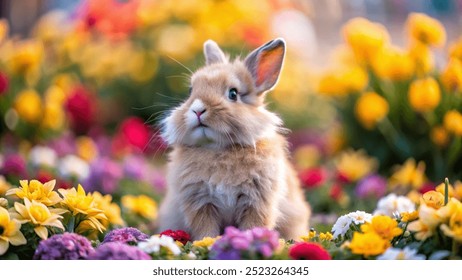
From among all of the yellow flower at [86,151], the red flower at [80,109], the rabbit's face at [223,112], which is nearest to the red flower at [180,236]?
the rabbit's face at [223,112]

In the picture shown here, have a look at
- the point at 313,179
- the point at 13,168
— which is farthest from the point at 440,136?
the point at 13,168

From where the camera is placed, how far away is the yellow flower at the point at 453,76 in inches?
178

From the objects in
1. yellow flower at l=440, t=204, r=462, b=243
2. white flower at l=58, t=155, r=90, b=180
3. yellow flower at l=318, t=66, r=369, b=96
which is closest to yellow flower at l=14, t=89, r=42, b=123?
white flower at l=58, t=155, r=90, b=180

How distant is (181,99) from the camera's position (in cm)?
365

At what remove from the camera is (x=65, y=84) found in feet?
19.2

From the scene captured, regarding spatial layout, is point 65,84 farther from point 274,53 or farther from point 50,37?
point 274,53

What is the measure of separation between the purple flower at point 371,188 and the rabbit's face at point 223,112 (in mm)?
1536

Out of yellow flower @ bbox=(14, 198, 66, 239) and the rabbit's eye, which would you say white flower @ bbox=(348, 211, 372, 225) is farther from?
yellow flower @ bbox=(14, 198, 66, 239)

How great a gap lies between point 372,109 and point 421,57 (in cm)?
55

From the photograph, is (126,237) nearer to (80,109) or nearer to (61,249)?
(61,249)

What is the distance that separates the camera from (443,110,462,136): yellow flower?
4.39m

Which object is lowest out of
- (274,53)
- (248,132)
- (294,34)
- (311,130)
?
(311,130)

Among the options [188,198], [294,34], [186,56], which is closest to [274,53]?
[188,198]

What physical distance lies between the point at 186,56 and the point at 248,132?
406 centimetres
